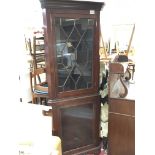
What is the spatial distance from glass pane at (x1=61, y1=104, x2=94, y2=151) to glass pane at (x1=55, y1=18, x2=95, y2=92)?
24 centimetres

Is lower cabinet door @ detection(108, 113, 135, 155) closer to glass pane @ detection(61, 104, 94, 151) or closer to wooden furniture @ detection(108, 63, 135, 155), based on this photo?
wooden furniture @ detection(108, 63, 135, 155)

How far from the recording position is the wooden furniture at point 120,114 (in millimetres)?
1906

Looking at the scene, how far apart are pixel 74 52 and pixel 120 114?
780 millimetres

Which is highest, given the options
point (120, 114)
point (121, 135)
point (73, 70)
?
point (73, 70)

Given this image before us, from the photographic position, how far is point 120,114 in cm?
197

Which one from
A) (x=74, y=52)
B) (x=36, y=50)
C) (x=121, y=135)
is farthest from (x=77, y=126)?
(x=36, y=50)

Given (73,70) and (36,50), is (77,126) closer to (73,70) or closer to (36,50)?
(73,70)

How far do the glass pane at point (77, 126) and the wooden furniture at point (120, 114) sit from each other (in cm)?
24

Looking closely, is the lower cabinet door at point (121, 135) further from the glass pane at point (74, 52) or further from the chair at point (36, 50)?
the chair at point (36, 50)

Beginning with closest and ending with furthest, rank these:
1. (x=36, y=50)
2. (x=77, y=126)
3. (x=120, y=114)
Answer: (x=120, y=114) → (x=77, y=126) → (x=36, y=50)

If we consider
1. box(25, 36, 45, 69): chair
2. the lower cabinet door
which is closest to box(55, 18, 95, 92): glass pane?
the lower cabinet door

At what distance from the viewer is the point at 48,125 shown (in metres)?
1.85

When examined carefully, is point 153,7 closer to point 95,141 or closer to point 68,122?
point 68,122

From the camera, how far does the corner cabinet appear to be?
180cm
